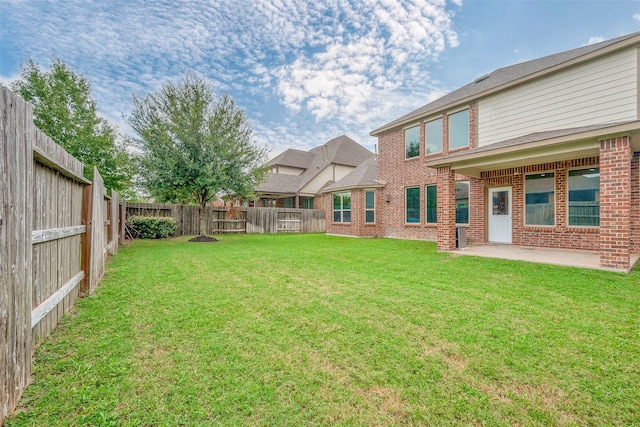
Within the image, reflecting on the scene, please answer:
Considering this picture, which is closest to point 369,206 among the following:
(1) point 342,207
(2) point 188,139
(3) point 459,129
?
(1) point 342,207

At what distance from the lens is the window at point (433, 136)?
11.7m

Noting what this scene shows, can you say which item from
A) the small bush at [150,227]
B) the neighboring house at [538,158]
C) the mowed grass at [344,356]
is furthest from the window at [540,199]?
the small bush at [150,227]

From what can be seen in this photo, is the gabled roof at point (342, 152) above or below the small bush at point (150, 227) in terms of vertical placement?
above

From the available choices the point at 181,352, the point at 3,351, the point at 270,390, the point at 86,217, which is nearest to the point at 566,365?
the point at 270,390

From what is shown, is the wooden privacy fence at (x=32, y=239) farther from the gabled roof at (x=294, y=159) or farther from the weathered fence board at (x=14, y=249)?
the gabled roof at (x=294, y=159)

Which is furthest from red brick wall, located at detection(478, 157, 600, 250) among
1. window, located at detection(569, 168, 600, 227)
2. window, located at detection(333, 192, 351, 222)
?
window, located at detection(333, 192, 351, 222)

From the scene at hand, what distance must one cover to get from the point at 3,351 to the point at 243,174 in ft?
37.8

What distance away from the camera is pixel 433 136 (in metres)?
11.9

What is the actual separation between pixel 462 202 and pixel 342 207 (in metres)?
6.42

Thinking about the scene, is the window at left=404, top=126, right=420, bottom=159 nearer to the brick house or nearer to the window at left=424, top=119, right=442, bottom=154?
the window at left=424, top=119, right=442, bottom=154

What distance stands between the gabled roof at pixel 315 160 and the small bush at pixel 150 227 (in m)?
8.69

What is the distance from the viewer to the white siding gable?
281 inches

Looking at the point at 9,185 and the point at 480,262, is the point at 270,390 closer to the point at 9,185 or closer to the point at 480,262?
the point at 9,185

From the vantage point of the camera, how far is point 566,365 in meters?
2.29
